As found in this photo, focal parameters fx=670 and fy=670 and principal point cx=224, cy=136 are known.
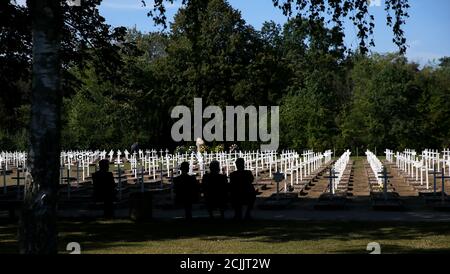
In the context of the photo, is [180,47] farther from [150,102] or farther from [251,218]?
[251,218]

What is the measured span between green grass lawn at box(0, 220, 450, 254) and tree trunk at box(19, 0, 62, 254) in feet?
9.15

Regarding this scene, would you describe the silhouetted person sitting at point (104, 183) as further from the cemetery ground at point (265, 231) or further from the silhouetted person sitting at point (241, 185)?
the silhouetted person sitting at point (241, 185)

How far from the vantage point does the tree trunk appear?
7.89m

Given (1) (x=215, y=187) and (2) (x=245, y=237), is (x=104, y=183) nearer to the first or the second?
(1) (x=215, y=187)

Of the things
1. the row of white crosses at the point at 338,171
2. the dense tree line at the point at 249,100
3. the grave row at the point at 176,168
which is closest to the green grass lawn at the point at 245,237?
the row of white crosses at the point at 338,171

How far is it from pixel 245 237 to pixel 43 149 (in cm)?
552

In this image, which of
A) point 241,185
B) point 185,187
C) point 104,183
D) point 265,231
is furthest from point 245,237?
point 104,183

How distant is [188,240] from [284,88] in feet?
208

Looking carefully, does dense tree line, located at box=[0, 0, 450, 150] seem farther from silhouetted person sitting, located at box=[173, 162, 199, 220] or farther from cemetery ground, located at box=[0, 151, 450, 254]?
silhouetted person sitting, located at box=[173, 162, 199, 220]

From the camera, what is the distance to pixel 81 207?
19562 mm

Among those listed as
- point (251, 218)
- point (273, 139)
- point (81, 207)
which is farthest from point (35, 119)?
point (273, 139)

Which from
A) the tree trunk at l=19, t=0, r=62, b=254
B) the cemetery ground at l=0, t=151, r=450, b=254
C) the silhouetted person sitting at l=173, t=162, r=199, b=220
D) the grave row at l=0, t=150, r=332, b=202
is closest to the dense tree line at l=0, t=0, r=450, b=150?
the grave row at l=0, t=150, r=332, b=202

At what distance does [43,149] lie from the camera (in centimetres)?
794

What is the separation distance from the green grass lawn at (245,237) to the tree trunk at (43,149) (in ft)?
9.15
